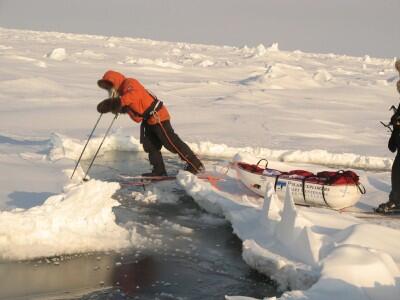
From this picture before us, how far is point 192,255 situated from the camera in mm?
4457

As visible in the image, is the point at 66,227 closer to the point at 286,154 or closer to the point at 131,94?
the point at 131,94

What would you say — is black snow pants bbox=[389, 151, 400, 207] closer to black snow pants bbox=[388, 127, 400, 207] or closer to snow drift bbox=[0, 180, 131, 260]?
black snow pants bbox=[388, 127, 400, 207]

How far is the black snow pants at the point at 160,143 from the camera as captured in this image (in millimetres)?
6250

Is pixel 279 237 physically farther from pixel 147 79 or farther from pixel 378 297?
pixel 147 79

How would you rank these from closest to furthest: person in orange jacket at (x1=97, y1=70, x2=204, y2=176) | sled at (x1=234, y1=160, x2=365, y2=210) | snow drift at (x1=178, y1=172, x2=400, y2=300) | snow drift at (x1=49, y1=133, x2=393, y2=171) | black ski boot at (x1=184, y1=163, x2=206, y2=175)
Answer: snow drift at (x1=178, y1=172, x2=400, y2=300)
sled at (x1=234, y1=160, x2=365, y2=210)
person in orange jacket at (x1=97, y1=70, x2=204, y2=176)
black ski boot at (x1=184, y1=163, x2=206, y2=175)
snow drift at (x1=49, y1=133, x2=393, y2=171)

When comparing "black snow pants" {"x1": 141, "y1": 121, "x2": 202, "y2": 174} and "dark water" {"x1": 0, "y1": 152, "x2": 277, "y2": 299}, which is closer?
"dark water" {"x1": 0, "y1": 152, "x2": 277, "y2": 299}

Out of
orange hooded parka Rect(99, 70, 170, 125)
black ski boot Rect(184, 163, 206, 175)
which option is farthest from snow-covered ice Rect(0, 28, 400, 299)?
orange hooded parka Rect(99, 70, 170, 125)

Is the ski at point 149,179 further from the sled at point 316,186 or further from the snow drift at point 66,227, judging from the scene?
the snow drift at point 66,227

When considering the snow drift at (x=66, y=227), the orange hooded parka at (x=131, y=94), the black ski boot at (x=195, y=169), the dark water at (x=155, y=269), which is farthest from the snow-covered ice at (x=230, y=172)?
the orange hooded parka at (x=131, y=94)

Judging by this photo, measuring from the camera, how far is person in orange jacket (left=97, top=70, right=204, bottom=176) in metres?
5.92

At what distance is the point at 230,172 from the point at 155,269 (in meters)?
2.83

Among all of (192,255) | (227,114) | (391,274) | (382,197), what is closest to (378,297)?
(391,274)

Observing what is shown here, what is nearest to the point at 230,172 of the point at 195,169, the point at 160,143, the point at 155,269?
the point at 195,169

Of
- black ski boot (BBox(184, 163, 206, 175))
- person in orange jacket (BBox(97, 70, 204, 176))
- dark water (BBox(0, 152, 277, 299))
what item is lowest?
dark water (BBox(0, 152, 277, 299))
